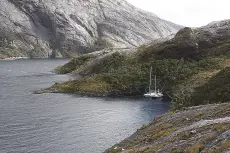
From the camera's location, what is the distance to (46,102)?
361 ft

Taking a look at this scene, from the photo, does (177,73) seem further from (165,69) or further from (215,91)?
(215,91)

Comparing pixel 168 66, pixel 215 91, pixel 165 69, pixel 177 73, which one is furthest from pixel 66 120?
pixel 168 66

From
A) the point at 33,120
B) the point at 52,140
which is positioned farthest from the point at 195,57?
the point at 52,140

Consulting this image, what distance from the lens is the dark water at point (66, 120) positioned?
2613 inches

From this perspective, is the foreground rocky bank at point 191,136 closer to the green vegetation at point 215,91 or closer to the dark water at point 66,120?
the dark water at point 66,120

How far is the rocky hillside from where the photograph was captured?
13288cm

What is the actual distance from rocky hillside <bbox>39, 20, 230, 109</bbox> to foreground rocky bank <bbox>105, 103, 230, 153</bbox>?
195 feet

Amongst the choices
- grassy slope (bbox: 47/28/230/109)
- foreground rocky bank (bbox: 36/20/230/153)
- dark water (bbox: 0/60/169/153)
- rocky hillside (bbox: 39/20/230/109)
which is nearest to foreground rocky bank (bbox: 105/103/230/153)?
foreground rocky bank (bbox: 36/20/230/153)

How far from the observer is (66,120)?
8669cm

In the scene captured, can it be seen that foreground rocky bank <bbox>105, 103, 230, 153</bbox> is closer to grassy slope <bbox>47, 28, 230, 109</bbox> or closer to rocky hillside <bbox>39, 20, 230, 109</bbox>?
rocky hillside <bbox>39, 20, 230, 109</bbox>

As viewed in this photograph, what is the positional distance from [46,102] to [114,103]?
19.8m

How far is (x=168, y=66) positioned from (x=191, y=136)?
104 meters

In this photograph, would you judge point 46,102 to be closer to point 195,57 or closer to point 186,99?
point 186,99

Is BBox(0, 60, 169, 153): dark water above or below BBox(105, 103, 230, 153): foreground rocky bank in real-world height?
below
